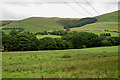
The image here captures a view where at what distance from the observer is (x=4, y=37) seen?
7469cm

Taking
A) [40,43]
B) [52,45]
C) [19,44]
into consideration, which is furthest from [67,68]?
[40,43]

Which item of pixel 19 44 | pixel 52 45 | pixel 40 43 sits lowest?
pixel 52 45

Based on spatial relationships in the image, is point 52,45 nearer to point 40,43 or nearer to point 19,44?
point 40,43

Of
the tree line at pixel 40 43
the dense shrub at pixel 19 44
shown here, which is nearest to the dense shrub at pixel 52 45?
the tree line at pixel 40 43

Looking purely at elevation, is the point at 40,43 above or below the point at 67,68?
below

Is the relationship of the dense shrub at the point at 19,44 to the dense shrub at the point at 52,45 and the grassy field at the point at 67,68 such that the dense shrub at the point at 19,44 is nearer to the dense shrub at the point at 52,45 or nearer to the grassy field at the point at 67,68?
the dense shrub at the point at 52,45

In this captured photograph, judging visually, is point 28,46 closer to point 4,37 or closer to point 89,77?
point 4,37

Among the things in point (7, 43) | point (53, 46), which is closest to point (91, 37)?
point (53, 46)

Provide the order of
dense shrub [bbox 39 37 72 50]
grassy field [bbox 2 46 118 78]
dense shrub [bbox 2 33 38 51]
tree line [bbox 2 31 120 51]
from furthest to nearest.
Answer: dense shrub [bbox 39 37 72 50], tree line [bbox 2 31 120 51], dense shrub [bbox 2 33 38 51], grassy field [bbox 2 46 118 78]

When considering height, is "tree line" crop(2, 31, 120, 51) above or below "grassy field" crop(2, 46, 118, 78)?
below

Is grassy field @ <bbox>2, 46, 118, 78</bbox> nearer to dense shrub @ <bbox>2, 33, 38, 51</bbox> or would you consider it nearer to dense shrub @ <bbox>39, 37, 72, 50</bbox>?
dense shrub @ <bbox>2, 33, 38, 51</bbox>

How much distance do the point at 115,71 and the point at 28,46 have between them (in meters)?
59.8

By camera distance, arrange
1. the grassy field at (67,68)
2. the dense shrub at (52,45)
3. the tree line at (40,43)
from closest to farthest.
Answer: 1. the grassy field at (67,68)
2. the tree line at (40,43)
3. the dense shrub at (52,45)

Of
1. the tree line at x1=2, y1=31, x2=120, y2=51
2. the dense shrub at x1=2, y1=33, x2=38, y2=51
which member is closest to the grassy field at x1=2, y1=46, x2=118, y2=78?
the dense shrub at x1=2, y1=33, x2=38, y2=51
